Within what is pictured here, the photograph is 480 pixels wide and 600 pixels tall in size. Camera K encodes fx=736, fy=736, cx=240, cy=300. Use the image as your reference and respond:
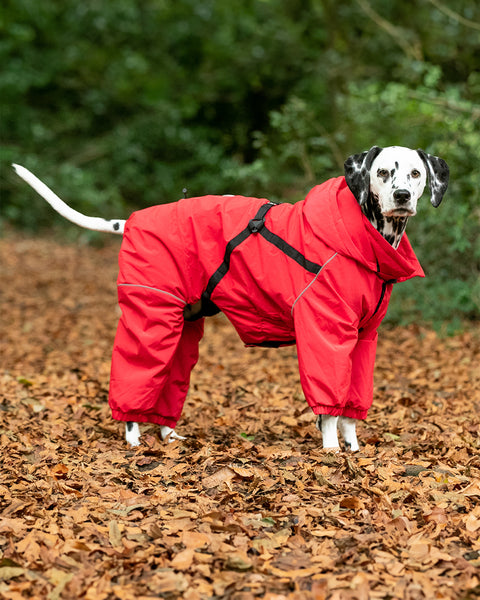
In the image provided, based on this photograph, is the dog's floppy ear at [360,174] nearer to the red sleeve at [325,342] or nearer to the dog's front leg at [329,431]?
the red sleeve at [325,342]

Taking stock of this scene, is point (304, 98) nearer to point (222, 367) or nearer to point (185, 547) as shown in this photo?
point (222, 367)

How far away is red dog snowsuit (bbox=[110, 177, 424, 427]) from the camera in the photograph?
12.6ft

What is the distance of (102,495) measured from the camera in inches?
139

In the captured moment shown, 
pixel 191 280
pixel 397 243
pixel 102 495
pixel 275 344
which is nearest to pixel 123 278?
pixel 191 280

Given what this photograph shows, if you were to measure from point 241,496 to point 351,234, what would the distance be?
1.45 metres

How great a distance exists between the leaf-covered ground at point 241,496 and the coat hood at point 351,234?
1.04 meters

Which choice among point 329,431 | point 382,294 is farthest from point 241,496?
point 382,294

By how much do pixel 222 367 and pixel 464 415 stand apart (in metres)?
2.41

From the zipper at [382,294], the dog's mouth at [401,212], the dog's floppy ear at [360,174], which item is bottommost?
the zipper at [382,294]

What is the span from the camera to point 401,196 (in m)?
3.79

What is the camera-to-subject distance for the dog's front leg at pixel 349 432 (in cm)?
421

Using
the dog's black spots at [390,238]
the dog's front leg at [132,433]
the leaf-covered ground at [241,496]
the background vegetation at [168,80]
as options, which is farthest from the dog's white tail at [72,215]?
the background vegetation at [168,80]

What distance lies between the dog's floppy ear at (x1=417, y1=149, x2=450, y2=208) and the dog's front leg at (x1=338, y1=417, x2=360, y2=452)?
1.30 metres

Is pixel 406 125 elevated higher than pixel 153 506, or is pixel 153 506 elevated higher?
pixel 406 125
